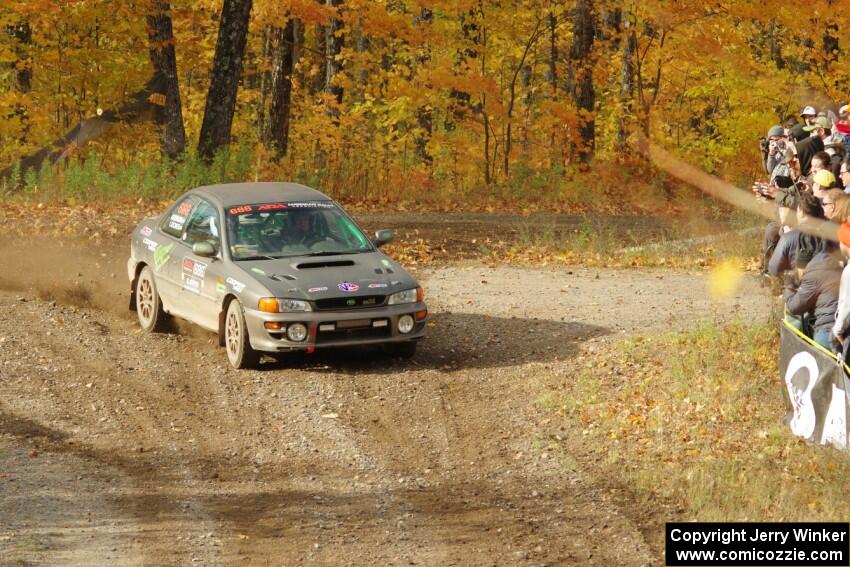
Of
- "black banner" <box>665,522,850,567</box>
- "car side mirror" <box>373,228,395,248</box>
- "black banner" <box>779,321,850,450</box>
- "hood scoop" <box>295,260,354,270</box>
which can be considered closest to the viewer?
"black banner" <box>665,522,850,567</box>

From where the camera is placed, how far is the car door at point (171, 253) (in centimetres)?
1346

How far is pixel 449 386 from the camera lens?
38.5 ft

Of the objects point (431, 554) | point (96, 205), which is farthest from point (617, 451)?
point (96, 205)

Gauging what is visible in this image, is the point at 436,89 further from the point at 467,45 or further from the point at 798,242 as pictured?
the point at 798,242

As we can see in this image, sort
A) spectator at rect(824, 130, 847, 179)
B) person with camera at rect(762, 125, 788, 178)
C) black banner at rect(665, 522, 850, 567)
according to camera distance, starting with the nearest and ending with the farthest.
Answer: black banner at rect(665, 522, 850, 567) → spectator at rect(824, 130, 847, 179) → person with camera at rect(762, 125, 788, 178)

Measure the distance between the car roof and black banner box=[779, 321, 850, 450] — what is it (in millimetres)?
5588

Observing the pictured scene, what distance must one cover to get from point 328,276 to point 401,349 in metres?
1.17

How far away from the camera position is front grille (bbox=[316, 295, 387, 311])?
38.9 ft

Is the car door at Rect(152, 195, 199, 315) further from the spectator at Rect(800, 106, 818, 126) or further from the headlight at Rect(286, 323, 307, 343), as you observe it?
the spectator at Rect(800, 106, 818, 126)

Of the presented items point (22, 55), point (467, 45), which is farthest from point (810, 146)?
point (22, 55)

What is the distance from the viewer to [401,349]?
12688mm

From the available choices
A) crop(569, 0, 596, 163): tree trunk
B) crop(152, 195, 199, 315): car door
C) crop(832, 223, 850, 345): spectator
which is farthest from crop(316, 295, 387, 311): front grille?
crop(569, 0, 596, 163): tree trunk

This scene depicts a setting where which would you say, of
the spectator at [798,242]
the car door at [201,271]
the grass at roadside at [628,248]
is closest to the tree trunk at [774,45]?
the grass at roadside at [628,248]

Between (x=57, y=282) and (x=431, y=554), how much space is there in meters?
10.3
